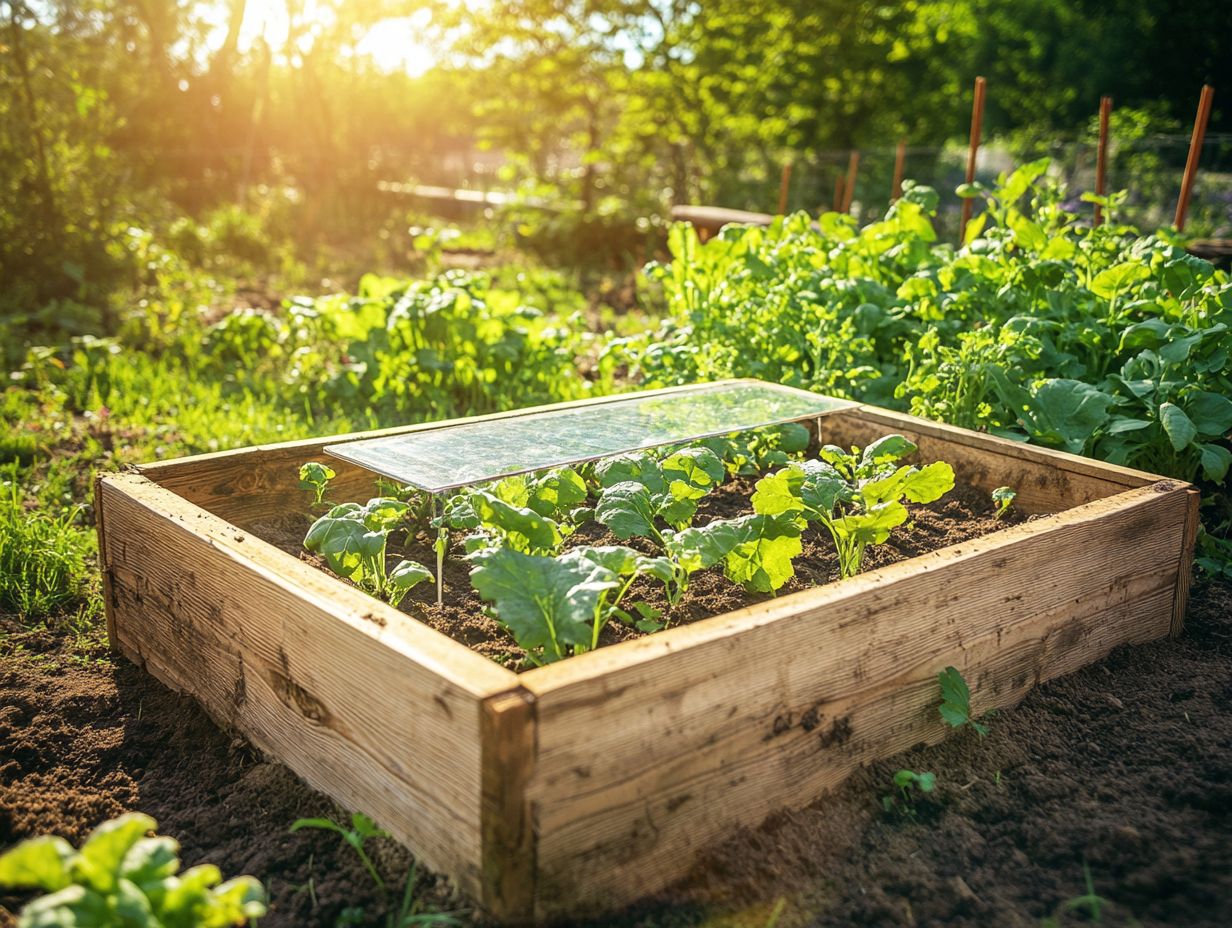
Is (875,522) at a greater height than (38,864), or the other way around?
(875,522)

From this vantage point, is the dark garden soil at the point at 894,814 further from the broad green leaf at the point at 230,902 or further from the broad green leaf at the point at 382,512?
the broad green leaf at the point at 382,512

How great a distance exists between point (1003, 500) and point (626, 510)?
3.42 ft

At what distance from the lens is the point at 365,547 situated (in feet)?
6.86

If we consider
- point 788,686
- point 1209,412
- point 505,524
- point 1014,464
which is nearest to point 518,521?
point 505,524

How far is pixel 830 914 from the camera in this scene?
1.61 metres

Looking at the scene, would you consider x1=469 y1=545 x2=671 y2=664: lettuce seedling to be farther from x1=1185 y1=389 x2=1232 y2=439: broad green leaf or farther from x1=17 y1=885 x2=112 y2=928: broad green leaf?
x1=1185 y1=389 x2=1232 y2=439: broad green leaf

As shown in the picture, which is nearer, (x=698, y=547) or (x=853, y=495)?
(x=698, y=547)

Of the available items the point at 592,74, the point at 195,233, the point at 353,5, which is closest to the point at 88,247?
the point at 195,233

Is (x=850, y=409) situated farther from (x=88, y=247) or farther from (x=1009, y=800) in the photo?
(x=88, y=247)

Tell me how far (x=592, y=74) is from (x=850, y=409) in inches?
481

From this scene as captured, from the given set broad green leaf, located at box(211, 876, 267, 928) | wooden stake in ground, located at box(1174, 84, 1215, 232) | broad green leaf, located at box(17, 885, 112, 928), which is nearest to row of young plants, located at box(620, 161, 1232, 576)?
wooden stake in ground, located at box(1174, 84, 1215, 232)

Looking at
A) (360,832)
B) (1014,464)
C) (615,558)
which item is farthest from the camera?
(1014,464)

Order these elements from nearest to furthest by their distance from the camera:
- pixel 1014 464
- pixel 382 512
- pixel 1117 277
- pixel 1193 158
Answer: pixel 382 512 → pixel 1014 464 → pixel 1117 277 → pixel 1193 158

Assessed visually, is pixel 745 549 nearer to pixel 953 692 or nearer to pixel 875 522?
pixel 875 522
